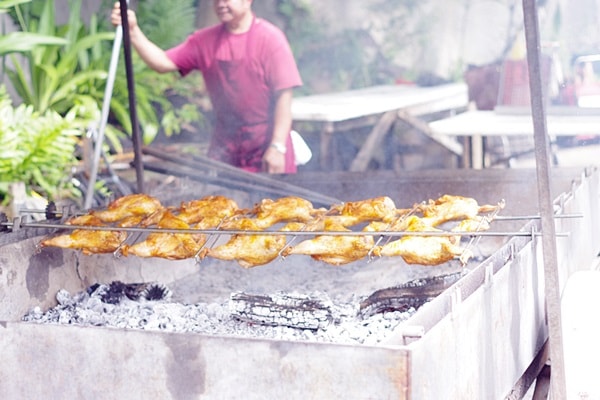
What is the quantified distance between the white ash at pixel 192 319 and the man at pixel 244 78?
110 inches

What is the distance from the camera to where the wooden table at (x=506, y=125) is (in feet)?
24.3

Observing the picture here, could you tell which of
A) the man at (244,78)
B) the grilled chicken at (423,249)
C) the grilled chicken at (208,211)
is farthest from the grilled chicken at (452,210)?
the man at (244,78)

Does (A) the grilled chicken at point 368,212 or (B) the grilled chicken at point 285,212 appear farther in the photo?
(B) the grilled chicken at point 285,212

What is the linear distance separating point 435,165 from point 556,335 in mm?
9302

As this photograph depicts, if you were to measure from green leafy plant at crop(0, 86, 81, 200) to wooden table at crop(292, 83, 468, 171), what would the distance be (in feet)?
7.42

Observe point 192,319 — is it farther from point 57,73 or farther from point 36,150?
point 57,73

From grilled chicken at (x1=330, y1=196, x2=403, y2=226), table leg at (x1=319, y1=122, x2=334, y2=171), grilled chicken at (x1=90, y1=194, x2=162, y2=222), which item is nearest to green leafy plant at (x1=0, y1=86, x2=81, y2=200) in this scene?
table leg at (x1=319, y1=122, x2=334, y2=171)

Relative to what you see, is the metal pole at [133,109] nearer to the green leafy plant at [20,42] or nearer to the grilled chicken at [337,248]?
the grilled chicken at [337,248]

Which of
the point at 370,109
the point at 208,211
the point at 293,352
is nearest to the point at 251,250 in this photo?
the point at 208,211

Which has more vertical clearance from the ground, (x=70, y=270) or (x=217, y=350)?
(x=70, y=270)

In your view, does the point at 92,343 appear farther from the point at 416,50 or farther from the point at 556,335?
the point at 416,50

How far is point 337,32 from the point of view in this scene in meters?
14.4

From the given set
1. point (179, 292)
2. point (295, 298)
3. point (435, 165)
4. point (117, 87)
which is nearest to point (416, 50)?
point (435, 165)

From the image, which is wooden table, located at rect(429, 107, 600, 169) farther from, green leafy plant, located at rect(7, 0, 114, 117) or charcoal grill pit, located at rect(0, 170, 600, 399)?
charcoal grill pit, located at rect(0, 170, 600, 399)
